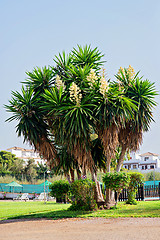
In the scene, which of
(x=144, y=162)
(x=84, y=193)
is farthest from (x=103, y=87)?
(x=144, y=162)

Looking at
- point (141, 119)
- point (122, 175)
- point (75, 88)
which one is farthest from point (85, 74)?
point (122, 175)

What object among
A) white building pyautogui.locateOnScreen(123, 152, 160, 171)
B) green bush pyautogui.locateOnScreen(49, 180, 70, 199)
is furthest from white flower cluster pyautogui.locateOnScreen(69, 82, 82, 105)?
white building pyautogui.locateOnScreen(123, 152, 160, 171)

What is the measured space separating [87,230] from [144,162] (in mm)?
73990

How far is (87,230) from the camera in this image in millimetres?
9586

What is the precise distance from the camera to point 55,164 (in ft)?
54.8

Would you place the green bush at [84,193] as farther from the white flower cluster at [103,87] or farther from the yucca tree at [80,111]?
the white flower cluster at [103,87]

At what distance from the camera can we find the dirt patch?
334 inches

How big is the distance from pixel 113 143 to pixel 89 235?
20.8 feet

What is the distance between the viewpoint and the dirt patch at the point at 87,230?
8.48 metres

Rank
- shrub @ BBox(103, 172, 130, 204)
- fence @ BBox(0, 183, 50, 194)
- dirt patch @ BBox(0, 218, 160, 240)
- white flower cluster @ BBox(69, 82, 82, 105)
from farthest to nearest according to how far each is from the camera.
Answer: fence @ BBox(0, 183, 50, 194) → shrub @ BBox(103, 172, 130, 204) → white flower cluster @ BBox(69, 82, 82, 105) → dirt patch @ BBox(0, 218, 160, 240)

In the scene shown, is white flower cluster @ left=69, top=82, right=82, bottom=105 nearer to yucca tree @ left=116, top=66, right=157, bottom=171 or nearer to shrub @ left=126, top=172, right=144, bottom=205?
yucca tree @ left=116, top=66, right=157, bottom=171

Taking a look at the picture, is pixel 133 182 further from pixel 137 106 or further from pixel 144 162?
pixel 144 162

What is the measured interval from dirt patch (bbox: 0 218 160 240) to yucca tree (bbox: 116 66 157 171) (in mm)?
5137

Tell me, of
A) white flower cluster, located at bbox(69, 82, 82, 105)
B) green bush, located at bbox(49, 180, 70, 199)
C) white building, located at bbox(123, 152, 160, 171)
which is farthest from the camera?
white building, located at bbox(123, 152, 160, 171)
